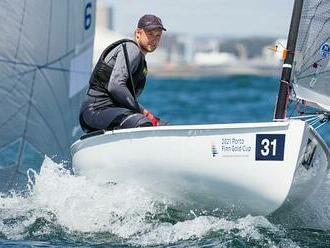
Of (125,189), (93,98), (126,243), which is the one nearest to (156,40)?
(93,98)

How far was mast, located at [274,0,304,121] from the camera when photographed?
5426 millimetres

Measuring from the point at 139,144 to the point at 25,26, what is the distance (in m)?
1.98

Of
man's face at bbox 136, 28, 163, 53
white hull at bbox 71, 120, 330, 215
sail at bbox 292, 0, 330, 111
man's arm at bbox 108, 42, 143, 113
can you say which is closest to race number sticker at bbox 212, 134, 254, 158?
white hull at bbox 71, 120, 330, 215

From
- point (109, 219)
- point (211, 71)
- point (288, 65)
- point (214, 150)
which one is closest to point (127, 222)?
point (109, 219)

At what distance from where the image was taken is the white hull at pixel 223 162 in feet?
16.7

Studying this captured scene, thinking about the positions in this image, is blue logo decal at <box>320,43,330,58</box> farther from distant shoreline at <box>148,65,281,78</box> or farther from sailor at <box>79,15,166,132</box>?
distant shoreline at <box>148,65,281,78</box>

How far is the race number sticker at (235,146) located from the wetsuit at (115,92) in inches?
22.8

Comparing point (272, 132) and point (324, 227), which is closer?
point (272, 132)

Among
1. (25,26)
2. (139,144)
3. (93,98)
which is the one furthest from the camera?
(25,26)

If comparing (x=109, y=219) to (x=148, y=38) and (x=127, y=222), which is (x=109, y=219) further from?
(x=148, y=38)

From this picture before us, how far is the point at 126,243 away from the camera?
5.21 metres

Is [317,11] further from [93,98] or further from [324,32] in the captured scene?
[93,98]

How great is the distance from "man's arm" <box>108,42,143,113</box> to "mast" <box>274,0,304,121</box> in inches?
31.8

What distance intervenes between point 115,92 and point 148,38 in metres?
0.37
